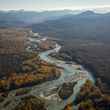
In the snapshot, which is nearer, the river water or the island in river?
Result: the island in river

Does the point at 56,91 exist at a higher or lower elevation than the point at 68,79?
higher

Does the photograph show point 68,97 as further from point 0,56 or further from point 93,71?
point 0,56

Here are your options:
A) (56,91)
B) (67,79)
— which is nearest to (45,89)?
(56,91)

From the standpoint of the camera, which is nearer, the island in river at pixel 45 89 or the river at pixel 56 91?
the island in river at pixel 45 89

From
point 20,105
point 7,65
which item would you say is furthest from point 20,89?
point 7,65

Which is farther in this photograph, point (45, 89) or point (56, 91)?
point (45, 89)

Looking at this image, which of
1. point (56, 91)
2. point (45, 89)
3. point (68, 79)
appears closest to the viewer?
point (56, 91)

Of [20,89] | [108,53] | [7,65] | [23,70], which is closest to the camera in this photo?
[20,89]

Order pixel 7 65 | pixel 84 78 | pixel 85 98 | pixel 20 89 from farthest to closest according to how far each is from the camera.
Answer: pixel 7 65 < pixel 84 78 < pixel 20 89 < pixel 85 98

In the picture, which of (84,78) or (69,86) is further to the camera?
(84,78)

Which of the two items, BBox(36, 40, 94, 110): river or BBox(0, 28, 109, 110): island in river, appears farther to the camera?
BBox(36, 40, 94, 110): river

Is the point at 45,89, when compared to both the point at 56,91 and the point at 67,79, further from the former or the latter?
the point at 67,79
